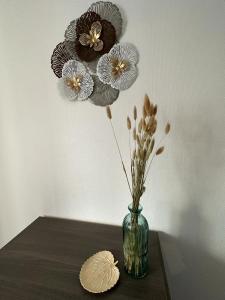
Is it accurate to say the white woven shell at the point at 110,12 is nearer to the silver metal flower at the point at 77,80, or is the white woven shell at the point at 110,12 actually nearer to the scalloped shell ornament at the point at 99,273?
the silver metal flower at the point at 77,80

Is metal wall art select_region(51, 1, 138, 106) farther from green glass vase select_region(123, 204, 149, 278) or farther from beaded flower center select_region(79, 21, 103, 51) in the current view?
green glass vase select_region(123, 204, 149, 278)

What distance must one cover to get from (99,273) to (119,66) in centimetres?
90

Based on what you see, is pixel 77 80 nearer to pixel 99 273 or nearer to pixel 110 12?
pixel 110 12

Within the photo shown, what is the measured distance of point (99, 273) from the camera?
932mm

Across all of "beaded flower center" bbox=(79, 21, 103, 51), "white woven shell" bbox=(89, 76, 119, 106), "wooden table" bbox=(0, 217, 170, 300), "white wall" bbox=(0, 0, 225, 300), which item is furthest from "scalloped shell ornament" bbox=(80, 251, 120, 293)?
"beaded flower center" bbox=(79, 21, 103, 51)

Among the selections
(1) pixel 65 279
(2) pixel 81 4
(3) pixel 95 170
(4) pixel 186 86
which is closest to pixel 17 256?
(1) pixel 65 279

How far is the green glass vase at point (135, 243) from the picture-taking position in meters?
0.91

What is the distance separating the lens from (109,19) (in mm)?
1082

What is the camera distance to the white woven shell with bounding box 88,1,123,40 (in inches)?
42.2

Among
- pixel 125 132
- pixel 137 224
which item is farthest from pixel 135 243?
pixel 125 132

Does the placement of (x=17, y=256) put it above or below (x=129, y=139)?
below

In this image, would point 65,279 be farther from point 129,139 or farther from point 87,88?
point 87,88

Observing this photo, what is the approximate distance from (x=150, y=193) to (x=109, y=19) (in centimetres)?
85

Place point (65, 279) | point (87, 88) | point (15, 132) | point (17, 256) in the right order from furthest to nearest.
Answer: point (15, 132) → point (87, 88) → point (17, 256) → point (65, 279)
